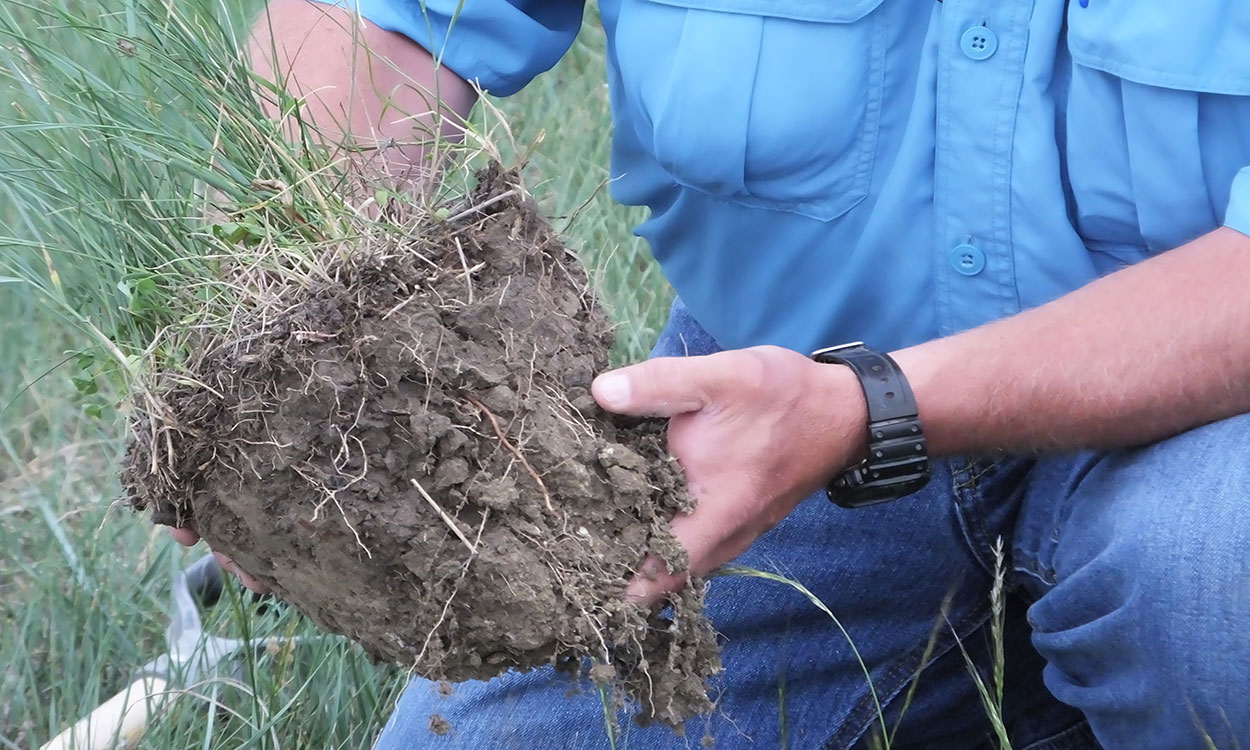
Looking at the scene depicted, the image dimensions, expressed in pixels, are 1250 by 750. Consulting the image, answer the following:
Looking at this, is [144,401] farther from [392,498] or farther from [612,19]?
[612,19]

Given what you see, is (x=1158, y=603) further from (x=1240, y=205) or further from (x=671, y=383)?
(x=671, y=383)

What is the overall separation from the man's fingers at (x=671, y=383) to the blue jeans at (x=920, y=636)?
0.36m

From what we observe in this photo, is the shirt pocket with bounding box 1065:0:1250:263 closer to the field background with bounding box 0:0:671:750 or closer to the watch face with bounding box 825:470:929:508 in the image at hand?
the watch face with bounding box 825:470:929:508

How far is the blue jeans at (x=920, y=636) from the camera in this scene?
1.24 meters

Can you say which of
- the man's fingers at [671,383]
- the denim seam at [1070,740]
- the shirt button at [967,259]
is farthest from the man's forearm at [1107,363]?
the denim seam at [1070,740]

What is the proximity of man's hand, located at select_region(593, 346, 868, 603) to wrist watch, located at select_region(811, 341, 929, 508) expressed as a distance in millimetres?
29

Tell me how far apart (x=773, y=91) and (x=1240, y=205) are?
0.50 m

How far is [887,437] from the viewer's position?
1.20m

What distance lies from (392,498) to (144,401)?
26 cm

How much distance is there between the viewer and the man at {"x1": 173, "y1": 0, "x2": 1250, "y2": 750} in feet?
3.78

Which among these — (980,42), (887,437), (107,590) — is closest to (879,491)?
(887,437)

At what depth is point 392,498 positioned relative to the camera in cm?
107

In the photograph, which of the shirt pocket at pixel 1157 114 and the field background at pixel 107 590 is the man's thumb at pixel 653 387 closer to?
the field background at pixel 107 590

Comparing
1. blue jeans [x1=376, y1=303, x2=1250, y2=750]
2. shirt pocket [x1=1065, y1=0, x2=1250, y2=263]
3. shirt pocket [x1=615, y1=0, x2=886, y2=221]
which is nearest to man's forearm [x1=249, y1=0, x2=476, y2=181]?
shirt pocket [x1=615, y1=0, x2=886, y2=221]
